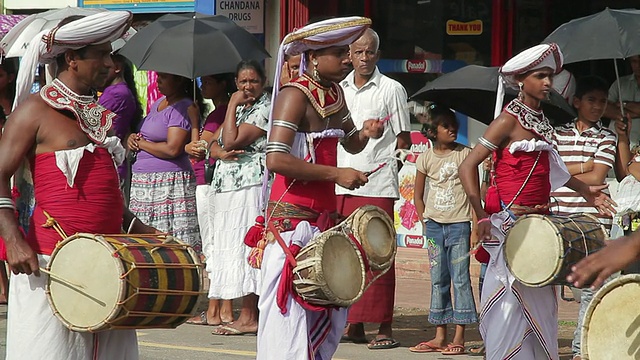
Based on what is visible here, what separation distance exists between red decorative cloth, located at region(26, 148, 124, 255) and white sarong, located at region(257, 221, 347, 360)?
40.7 inches

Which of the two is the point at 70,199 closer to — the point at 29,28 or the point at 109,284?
the point at 109,284

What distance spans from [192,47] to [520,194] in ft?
12.8

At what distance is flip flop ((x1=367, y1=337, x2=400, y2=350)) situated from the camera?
31.0 feet

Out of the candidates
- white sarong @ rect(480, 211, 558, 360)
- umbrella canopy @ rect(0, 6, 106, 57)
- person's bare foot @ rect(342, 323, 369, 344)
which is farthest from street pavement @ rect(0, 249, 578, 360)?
umbrella canopy @ rect(0, 6, 106, 57)

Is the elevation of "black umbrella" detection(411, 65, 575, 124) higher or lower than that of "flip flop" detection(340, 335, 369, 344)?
higher

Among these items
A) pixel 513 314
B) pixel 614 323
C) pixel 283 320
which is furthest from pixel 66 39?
pixel 513 314

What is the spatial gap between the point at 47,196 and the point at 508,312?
9.90 feet

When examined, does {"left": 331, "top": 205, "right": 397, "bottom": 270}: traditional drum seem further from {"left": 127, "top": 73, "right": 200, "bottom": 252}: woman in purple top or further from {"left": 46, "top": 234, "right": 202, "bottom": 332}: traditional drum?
{"left": 127, "top": 73, "right": 200, "bottom": 252}: woman in purple top

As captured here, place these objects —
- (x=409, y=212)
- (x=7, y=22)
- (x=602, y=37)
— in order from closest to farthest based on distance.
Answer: (x=602, y=37) < (x=409, y=212) < (x=7, y=22)

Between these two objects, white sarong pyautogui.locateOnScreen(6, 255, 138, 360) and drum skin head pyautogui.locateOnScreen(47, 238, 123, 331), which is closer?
drum skin head pyautogui.locateOnScreen(47, 238, 123, 331)

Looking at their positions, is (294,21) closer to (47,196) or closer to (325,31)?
(325,31)

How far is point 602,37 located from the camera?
9.04m

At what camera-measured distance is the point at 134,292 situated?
219 inches

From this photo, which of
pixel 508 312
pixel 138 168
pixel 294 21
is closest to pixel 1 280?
pixel 138 168
